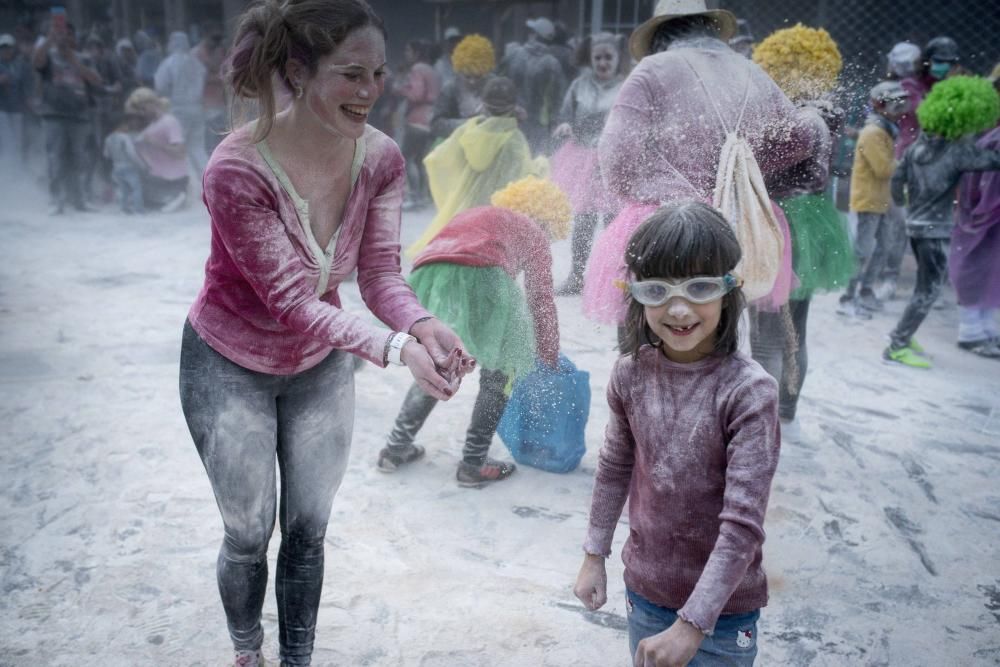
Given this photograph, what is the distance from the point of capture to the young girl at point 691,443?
1469 millimetres

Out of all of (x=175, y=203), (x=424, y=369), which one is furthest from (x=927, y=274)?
(x=175, y=203)

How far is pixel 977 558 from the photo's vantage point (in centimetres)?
299

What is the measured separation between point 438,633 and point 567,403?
3.91ft

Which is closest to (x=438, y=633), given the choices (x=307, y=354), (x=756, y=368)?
(x=307, y=354)

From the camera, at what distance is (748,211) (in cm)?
264

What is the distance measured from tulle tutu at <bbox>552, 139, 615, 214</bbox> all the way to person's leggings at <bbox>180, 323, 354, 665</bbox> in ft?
4.92

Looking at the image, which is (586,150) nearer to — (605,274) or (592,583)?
(605,274)

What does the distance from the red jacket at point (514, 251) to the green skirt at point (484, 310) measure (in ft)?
0.13

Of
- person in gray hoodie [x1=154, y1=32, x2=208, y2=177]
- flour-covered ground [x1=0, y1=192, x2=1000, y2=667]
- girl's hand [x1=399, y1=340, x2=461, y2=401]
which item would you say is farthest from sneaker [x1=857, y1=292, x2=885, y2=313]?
person in gray hoodie [x1=154, y1=32, x2=208, y2=177]

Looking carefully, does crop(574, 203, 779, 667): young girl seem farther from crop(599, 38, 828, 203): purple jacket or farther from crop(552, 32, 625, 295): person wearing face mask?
crop(552, 32, 625, 295): person wearing face mask

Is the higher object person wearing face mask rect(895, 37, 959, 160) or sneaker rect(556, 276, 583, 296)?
person wearing face mask rect(895, 37, 959, 160)

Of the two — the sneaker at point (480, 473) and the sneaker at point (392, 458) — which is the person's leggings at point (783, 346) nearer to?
the sneaker at point (480, 473)

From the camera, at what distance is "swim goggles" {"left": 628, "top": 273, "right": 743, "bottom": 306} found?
154 cm

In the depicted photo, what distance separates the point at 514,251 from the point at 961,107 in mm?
2940
